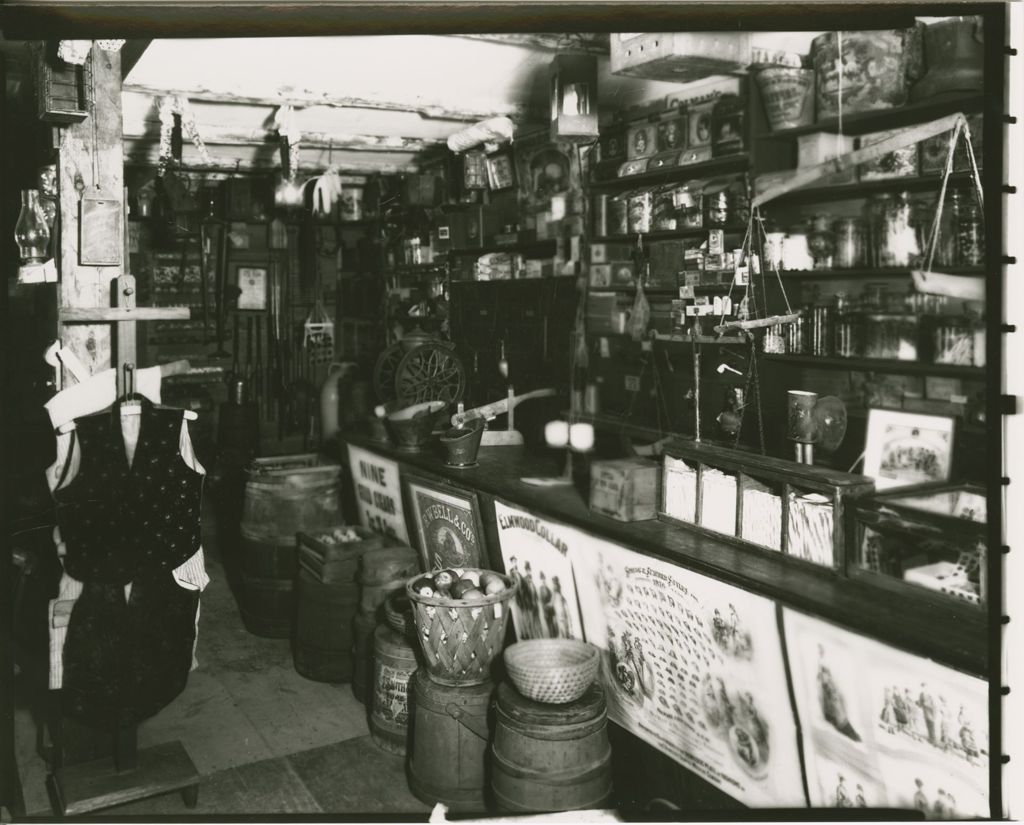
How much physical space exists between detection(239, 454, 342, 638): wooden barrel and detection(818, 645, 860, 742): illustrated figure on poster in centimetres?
318

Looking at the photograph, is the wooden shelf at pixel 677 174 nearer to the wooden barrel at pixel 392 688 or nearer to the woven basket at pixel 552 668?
the woven basket at pixel 552 668

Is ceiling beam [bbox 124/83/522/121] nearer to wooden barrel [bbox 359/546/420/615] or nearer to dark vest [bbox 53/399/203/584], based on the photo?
dark vest [bbox 53/399/203/584]

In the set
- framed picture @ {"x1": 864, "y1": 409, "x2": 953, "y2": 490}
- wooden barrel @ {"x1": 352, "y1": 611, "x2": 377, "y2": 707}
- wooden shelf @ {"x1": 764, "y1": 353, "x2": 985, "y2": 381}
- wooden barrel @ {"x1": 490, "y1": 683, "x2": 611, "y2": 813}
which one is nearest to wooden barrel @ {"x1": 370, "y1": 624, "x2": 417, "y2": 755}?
wooden barrel @ {"x1": 352, "y1": 611, "x2": 377, "y2": 707}

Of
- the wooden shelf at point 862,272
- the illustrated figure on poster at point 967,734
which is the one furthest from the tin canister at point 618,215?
the illustrated figure on poster at point 967,734

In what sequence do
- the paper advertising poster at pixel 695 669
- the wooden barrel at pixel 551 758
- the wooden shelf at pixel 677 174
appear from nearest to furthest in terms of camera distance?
1. the paper advertising poster at pixel 695 669
2. the wooden barrel at pixel 551 758
3. the wooden shelf at pixel 677 174

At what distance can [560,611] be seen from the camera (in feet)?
12.7

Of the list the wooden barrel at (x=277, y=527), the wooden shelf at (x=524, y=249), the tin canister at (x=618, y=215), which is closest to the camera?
the wooden barrel at (x=277, y=527)

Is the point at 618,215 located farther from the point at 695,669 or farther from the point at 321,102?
the point at 695,669

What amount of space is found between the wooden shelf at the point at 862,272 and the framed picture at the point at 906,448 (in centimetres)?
172

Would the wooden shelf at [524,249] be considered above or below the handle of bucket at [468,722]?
above

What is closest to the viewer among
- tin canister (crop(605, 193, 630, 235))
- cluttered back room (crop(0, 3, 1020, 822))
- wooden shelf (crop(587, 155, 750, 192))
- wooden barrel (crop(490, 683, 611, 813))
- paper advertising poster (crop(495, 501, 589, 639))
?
cluttered back room (crop(0, 3, 1020, 822))

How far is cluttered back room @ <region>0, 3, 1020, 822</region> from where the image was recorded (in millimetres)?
2619

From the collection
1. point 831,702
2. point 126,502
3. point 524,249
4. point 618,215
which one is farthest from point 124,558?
point 524,249

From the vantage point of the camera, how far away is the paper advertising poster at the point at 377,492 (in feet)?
16.7
